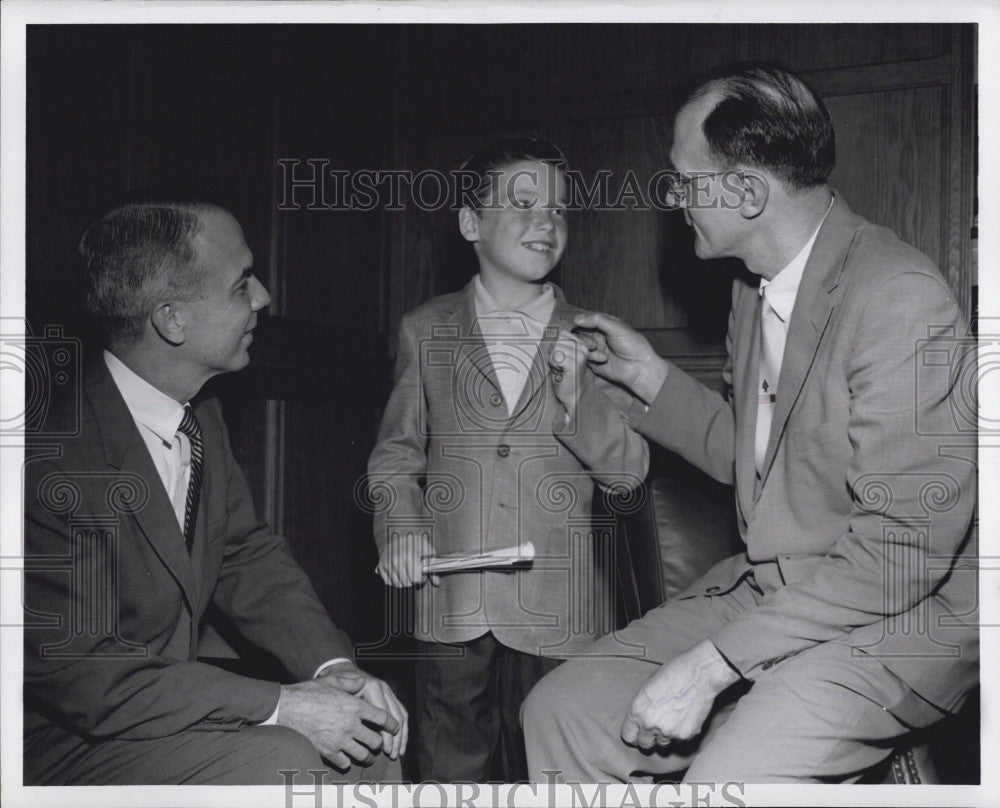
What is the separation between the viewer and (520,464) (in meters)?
1.76

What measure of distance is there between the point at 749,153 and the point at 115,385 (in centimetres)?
101

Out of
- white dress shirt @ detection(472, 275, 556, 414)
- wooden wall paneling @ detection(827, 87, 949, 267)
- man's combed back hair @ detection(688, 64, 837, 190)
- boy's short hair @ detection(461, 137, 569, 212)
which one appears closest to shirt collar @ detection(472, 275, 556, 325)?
white dress shirt @ detection(472, 275, 556, 414)

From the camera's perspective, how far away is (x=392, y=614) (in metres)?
2.00

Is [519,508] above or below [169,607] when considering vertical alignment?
above

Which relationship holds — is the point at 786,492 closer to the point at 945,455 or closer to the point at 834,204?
the point at 945,455

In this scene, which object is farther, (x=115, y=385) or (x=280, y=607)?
(x=280, y=607)

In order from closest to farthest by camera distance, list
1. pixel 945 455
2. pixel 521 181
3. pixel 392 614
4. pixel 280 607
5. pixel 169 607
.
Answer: pixel 945 455
pixel 169 607
pixel 280 607
pixel 521 181
pixel 392 614

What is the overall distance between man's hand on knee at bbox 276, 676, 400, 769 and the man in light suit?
0.25m

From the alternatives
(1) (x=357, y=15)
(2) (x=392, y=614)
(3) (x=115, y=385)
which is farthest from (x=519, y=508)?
(1) (x=357, y=15)

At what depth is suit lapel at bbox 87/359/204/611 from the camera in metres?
1.48

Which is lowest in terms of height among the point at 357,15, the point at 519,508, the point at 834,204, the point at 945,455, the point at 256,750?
the point at 256,750

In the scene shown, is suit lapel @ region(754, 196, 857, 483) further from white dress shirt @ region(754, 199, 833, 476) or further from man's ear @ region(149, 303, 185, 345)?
man's ear @ region(149, 303, 185, 345)

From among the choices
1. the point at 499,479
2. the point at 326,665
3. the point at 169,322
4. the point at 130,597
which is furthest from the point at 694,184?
the point at 130,597

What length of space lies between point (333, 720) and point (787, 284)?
3.10 ft
